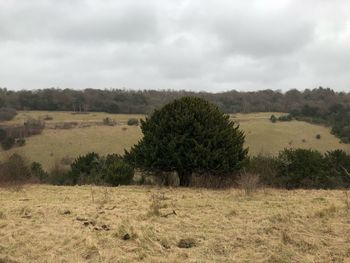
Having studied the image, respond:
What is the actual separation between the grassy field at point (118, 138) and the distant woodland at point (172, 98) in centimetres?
768

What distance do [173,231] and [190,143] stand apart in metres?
11.9

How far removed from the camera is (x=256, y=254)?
828cm

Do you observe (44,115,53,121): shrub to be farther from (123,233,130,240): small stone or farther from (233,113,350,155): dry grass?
(123,233,130,240): small stone

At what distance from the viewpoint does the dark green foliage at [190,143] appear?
848 inches

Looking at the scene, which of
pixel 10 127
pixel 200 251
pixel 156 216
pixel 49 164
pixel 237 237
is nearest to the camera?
pixel 200 251

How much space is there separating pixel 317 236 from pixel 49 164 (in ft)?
179

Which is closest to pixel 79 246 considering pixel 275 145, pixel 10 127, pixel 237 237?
pixel 237 237

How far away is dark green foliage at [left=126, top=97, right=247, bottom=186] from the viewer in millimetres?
21531

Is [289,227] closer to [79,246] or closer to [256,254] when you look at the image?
[256,254]

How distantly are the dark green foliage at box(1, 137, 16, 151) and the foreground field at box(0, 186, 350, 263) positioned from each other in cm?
5363

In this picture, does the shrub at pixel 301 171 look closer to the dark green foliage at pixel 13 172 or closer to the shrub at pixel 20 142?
the dark green foliage at pixel 13 172

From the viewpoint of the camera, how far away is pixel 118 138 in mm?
72562

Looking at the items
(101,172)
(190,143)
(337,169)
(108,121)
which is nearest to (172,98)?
(108,121)

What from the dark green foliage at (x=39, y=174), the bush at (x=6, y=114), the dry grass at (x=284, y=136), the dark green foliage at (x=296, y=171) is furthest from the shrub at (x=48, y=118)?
the dark green foliage at (x=296, y=171)
